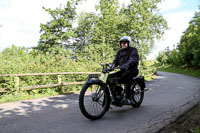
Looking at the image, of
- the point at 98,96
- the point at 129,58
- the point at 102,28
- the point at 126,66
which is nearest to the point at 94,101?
the point at 98,96

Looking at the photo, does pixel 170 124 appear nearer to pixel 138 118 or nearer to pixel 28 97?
pixel 138 118

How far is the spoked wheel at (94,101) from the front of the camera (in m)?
4.28

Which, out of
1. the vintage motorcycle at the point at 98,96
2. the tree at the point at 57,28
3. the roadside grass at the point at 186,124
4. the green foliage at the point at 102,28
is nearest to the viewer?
the roadside grass at the point at 186,124

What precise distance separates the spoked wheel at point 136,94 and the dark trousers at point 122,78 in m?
0.35

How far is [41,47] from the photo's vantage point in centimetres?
2858

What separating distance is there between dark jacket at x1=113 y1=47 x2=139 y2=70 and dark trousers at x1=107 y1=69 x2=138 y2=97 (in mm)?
173

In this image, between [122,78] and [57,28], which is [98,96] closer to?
[122,78]

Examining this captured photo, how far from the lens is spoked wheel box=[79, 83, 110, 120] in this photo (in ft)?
14.1

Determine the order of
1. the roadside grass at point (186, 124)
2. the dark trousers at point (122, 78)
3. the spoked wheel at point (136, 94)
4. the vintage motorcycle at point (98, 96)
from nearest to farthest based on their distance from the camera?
the roadside grass at point (186, 124), the vintage motorcycle at point (98, 96), the dark trousers at point (122, 78), the spoked wheel at point (136, 94)

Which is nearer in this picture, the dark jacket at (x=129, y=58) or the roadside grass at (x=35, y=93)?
the dark jacket at (x=129, y=58)

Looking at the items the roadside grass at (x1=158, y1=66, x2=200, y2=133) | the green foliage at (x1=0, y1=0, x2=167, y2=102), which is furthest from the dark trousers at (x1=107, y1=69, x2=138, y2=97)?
the green foliage at (x1=0, y1=0, x2=167, y2=102)

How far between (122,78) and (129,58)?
0.63m

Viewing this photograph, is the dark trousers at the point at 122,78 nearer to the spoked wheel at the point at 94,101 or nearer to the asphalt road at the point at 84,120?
the spoked wheel at the point at 94,101

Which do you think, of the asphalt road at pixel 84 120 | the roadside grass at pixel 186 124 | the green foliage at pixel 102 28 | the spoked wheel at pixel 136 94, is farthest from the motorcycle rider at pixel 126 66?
the green foliage at pixel 102 28
